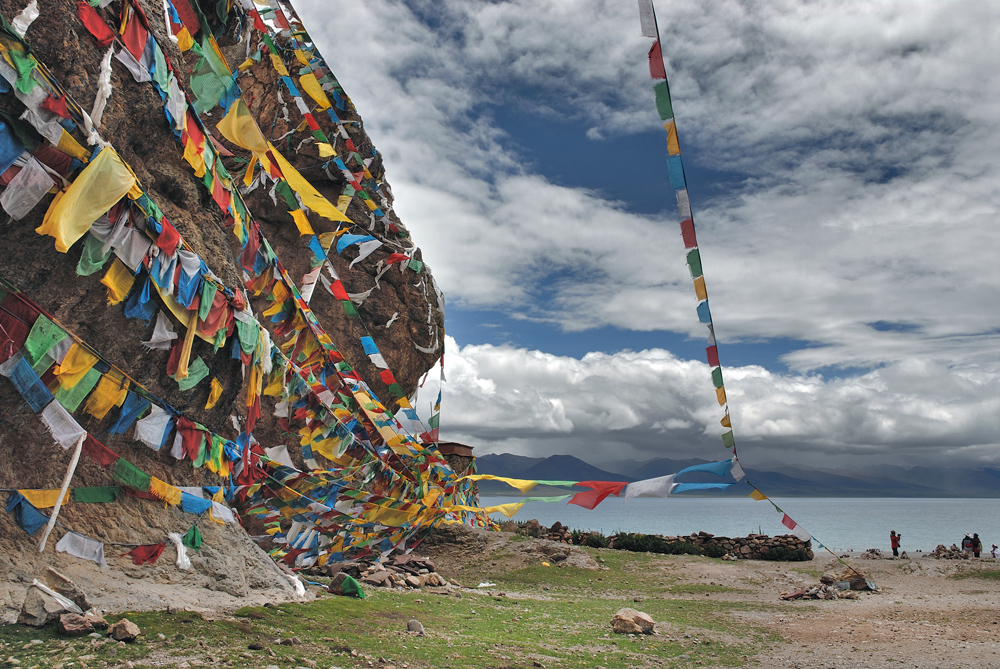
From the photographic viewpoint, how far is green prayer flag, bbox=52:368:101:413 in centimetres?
489

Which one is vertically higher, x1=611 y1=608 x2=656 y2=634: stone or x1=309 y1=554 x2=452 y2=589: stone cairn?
x1=611 y1=608 x2=656 y2=634: stone

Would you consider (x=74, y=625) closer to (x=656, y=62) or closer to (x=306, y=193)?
(x=306, y=193)

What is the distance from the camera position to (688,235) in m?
5.66

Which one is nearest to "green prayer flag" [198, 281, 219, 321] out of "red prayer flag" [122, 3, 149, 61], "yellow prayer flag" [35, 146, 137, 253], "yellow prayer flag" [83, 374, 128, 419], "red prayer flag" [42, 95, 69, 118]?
"yellow prayer flag" [83, 374, 128, 419]

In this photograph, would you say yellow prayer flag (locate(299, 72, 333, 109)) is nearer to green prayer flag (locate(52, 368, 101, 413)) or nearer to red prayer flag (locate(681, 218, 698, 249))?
green prayer flag (locate(52, 368, 101, 413))

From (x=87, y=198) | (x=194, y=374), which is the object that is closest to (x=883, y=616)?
(x=194, y=374)

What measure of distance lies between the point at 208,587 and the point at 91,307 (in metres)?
3.31

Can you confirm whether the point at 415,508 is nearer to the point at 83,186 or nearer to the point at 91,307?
the point at 91,307

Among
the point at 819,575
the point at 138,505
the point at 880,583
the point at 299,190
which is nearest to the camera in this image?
the point at 138,505

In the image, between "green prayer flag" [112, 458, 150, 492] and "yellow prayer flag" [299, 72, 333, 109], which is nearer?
"green prayer flag" [112, 458, 150, 492]

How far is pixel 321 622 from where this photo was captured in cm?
677

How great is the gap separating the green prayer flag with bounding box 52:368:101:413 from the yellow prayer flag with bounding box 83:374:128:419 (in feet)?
0.26

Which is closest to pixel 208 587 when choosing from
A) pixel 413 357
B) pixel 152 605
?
pixel 152 605

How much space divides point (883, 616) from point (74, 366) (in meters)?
13.2
